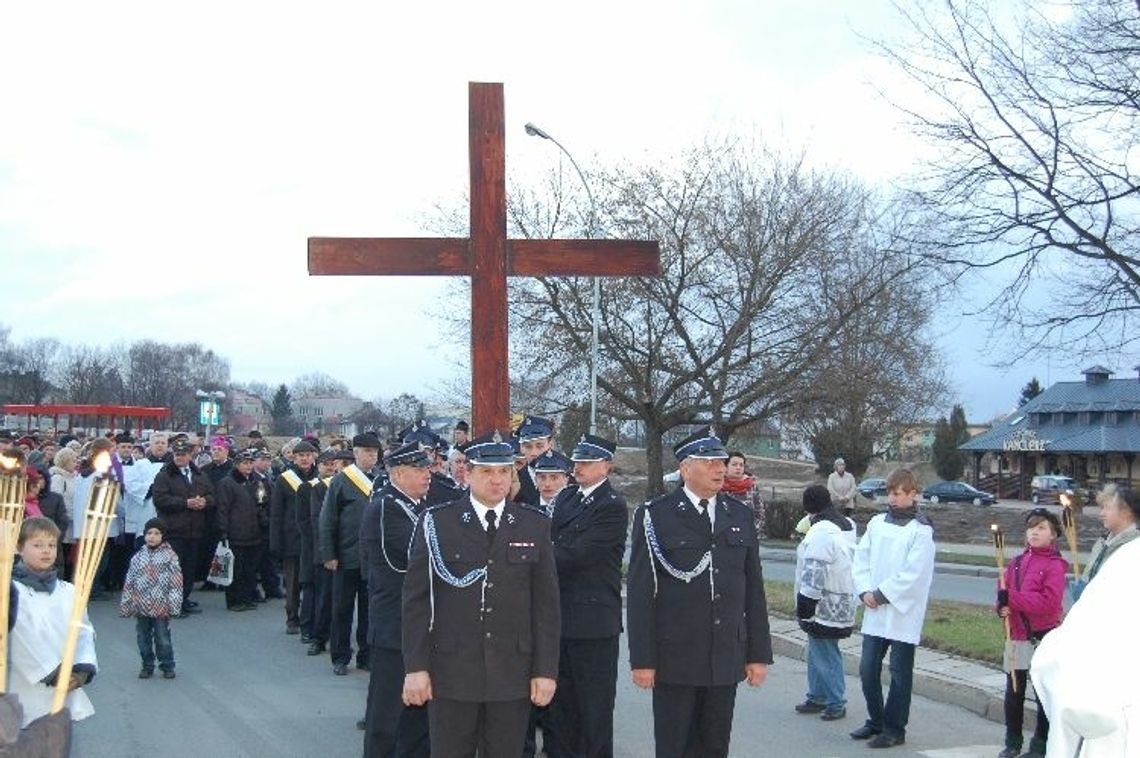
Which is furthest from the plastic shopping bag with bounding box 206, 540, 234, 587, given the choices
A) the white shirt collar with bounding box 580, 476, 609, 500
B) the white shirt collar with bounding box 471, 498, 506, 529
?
the white shirt collar with bounding box 471, 498, 506, 529

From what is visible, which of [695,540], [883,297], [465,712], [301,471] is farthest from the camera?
[883,297]

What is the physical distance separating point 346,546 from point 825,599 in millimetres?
4170

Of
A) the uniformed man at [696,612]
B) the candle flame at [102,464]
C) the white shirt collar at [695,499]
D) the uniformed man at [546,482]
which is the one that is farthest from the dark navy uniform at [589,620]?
the candle flame at [102,464]

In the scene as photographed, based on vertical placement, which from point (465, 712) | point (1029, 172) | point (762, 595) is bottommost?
point (465, 712)

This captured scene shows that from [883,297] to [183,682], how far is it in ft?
62.3

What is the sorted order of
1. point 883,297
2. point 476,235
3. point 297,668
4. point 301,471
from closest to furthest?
point 476,235
point 297,668
point 301,471
point 883,297

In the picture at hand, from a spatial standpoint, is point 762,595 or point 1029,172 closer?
point 762,595

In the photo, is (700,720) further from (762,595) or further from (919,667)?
(919,667)

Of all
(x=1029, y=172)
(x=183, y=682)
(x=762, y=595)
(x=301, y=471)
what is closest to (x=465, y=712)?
(x=762, y=595)

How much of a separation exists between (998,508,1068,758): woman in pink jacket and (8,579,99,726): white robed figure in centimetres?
561

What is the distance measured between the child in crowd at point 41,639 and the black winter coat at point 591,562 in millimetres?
2746

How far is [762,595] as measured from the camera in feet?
20.0

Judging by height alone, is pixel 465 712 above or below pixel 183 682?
above

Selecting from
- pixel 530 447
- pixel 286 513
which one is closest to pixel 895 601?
pixel 530 447
